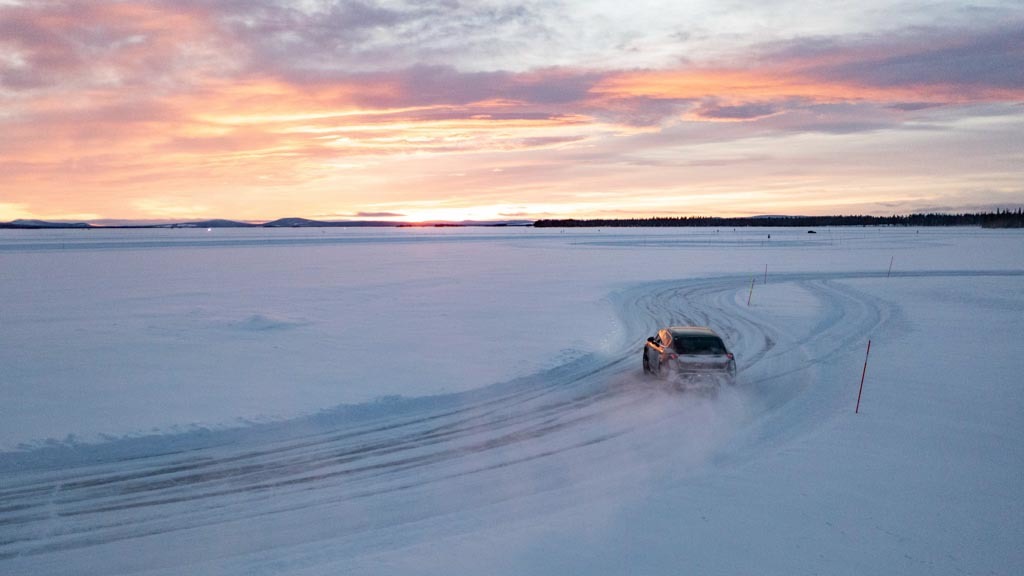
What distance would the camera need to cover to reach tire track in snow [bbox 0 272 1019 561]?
8227 millimetres

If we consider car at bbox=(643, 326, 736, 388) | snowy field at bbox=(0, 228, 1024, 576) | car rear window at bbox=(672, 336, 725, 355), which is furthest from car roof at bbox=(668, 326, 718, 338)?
snowy field at bbox=(0, 228, 1024, 576)

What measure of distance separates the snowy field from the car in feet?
2.06

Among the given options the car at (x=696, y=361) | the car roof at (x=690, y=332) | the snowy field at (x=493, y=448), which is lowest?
the snowy field at (x=493, y=448)

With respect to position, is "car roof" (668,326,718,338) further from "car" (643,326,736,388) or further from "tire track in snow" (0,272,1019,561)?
"tire track in snow" (0,272,1019,561)

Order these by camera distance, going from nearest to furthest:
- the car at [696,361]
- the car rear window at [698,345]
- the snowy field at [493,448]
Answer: the snowy field at [493,448] → the car at [696,361] → the car rear window at [698,345]

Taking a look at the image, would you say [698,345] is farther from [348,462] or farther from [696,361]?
[348,462]

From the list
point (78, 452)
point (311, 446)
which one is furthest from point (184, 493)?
point (78, 452)

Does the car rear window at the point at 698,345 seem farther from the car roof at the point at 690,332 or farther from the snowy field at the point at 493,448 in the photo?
the snowy field at the point at 493,448

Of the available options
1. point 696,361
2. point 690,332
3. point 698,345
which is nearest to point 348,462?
point 696,361

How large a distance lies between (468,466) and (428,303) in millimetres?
19248

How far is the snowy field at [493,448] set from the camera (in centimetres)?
745

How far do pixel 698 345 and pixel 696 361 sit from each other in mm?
490

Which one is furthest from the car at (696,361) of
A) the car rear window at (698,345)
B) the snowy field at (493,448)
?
the snowy field at (493,448)

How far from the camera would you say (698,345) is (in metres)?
14.7
